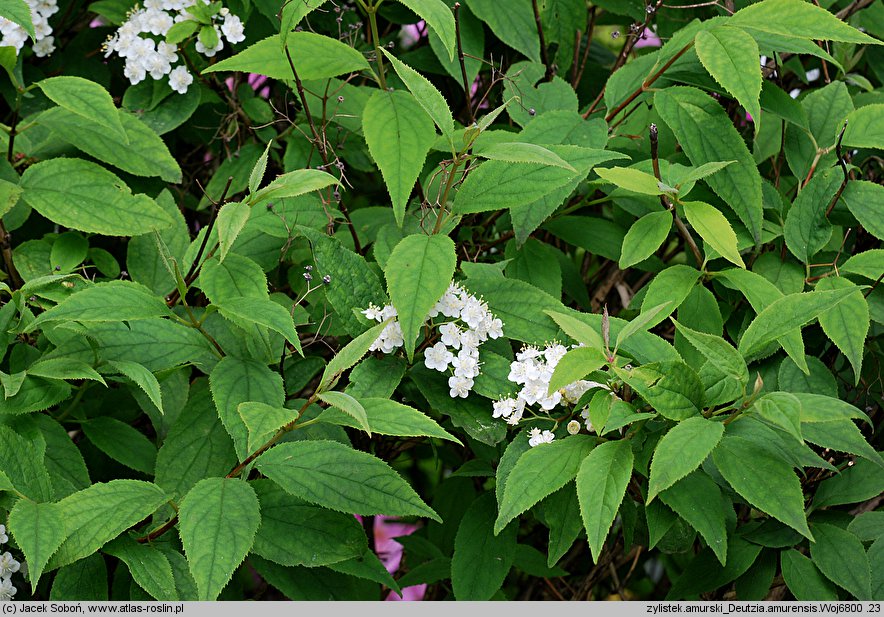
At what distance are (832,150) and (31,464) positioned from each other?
4.27ft

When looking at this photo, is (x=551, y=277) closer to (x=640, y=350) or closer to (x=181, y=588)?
(x=640, y=350)

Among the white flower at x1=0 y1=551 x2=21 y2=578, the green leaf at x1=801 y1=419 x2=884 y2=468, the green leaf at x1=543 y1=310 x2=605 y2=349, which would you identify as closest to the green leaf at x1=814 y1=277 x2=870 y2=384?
the green leaf at x1=801 y1=419 x2=884 y2=468

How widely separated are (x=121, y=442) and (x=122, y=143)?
50 centimetres

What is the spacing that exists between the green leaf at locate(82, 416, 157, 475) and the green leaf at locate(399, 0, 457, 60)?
738mm

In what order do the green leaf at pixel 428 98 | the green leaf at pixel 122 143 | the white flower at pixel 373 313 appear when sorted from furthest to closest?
the green leaf at pixel 122 143
the white flower at pixel 373 313
the green leaf at pixel 428 98

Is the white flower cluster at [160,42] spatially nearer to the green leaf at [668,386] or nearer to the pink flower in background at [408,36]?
the pink flower in background at [408,36]

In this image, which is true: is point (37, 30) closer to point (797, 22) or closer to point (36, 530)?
point (36, 530)

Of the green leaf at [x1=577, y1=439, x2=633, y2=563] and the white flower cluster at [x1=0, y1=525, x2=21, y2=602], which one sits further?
the white flower cluster at [x1=0, y1=525, x2=21, y2=602]

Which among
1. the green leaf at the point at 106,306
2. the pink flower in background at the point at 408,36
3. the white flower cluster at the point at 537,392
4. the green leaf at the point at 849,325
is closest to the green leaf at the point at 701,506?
the white flower cluster at the point at 537,392

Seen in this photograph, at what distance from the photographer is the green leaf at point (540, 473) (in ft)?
3.79

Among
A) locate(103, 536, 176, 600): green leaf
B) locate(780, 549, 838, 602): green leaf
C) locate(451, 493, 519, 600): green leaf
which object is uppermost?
locate(103, 536, 176, 600): green leaf

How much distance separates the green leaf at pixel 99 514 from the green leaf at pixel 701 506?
0.65m

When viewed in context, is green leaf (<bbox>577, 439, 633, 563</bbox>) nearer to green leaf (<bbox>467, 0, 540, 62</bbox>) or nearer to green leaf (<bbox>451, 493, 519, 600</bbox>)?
green leaf (<bbox>451, 493, 519, 600</bbox>)

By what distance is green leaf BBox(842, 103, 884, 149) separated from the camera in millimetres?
1483
